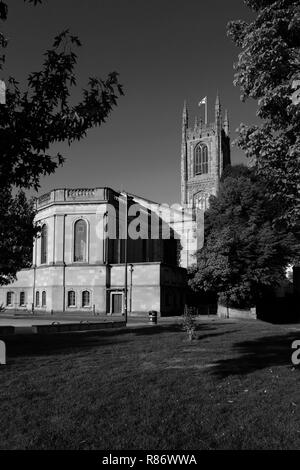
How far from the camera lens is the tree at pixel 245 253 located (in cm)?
3816

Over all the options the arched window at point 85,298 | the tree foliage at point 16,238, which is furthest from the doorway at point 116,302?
the tree foliage at point 16,238

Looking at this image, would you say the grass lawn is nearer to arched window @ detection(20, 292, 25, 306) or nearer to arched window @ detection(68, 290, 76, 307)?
arched window @ detection(68, 290, 76, 307)

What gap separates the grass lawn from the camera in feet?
20.9

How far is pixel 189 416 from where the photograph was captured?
7.37 meters

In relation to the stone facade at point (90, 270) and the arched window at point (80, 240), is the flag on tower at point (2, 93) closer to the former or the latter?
the stone facade at point (90, 270)

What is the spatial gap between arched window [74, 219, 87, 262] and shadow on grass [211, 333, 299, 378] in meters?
33.4

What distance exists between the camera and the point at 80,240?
4950 cm

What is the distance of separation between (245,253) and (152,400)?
31.5 metres

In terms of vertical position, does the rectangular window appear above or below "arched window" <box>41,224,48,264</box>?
below

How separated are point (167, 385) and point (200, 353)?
5.04 metres

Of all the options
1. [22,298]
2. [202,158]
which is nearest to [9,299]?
[22,298]

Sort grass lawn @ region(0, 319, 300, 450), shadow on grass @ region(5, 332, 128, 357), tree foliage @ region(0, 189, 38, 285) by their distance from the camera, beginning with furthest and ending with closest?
tree foliage @ region(0, 189, 38, 285) < shadow on grass @ region(5, 332, 128, 357) < grass lawn @ region(0, 319, 300, 450)

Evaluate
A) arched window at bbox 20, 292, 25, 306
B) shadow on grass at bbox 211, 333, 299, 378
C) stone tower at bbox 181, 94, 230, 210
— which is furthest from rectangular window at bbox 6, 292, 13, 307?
stone tower at bbox 181, 94, 230, 210

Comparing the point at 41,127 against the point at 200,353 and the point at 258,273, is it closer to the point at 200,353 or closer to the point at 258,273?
the point at 200,353
